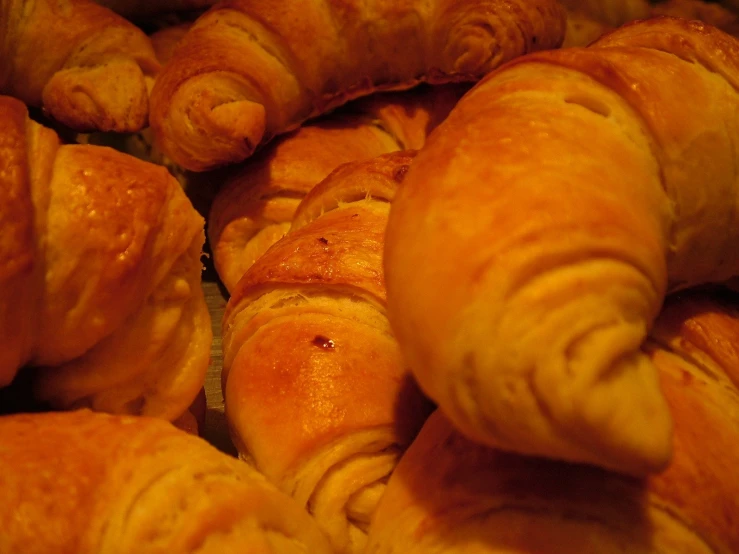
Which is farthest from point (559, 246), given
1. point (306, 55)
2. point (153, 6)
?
point (153, 6)

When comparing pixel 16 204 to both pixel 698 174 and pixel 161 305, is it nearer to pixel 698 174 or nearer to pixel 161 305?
pixel 161 305

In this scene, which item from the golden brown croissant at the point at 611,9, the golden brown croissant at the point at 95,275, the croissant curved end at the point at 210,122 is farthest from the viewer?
the golden brown croissant at the point at 611,9

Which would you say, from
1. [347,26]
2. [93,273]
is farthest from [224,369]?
[347,26]

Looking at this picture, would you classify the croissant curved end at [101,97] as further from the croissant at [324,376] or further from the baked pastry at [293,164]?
the croissant at [324,376]

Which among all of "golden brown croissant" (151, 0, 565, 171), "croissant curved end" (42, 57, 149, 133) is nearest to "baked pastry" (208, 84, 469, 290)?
"golden brown croissant" (151, 0, 565, 171)

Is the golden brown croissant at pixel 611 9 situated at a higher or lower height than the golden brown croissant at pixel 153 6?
higher

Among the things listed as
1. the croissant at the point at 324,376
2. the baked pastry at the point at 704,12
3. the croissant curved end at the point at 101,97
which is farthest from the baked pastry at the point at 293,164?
the baked pastry at the point at 704,12
